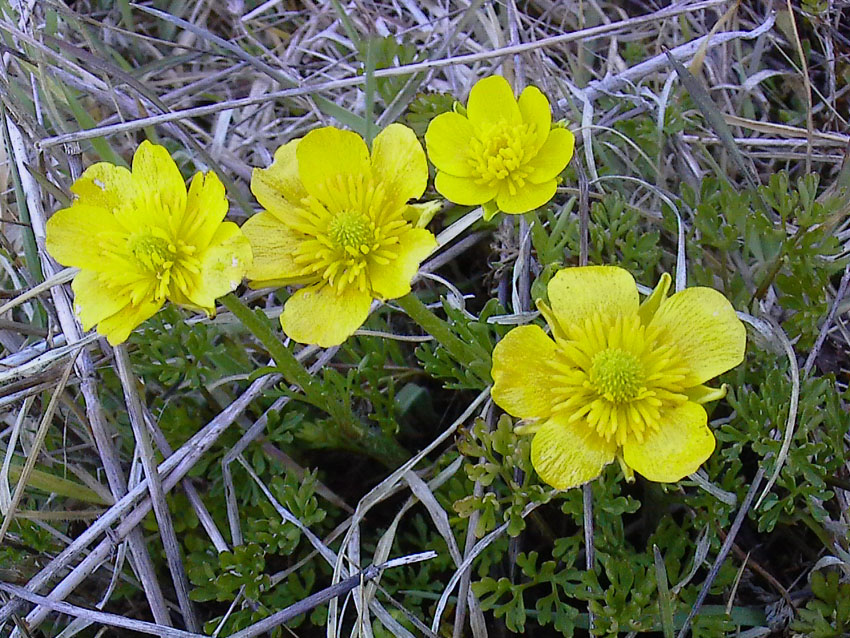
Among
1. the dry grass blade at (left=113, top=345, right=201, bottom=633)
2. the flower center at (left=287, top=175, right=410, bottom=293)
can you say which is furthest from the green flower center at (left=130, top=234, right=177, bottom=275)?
the dry grass blade at (left=113, top=345, right=201, bottom=633)

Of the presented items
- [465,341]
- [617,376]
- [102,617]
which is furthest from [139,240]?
[617,376]

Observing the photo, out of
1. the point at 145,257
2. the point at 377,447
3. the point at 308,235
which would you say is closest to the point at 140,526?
the point at 377,447

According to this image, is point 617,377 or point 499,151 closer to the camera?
point 617,377

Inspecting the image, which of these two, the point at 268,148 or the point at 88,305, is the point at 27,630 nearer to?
the point at 88,305

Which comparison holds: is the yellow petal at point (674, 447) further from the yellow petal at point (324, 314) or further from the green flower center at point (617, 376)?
the yellow petal at point (324, 314)

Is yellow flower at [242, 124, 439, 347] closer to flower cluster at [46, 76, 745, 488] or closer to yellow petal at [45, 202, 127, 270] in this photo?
flower cluster at [46, 76, 745, 488]

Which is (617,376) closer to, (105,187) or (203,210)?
(203,210)

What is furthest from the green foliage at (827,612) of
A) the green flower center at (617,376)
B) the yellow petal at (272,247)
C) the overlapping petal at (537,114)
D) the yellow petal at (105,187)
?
the yellow petal at (105,187)
